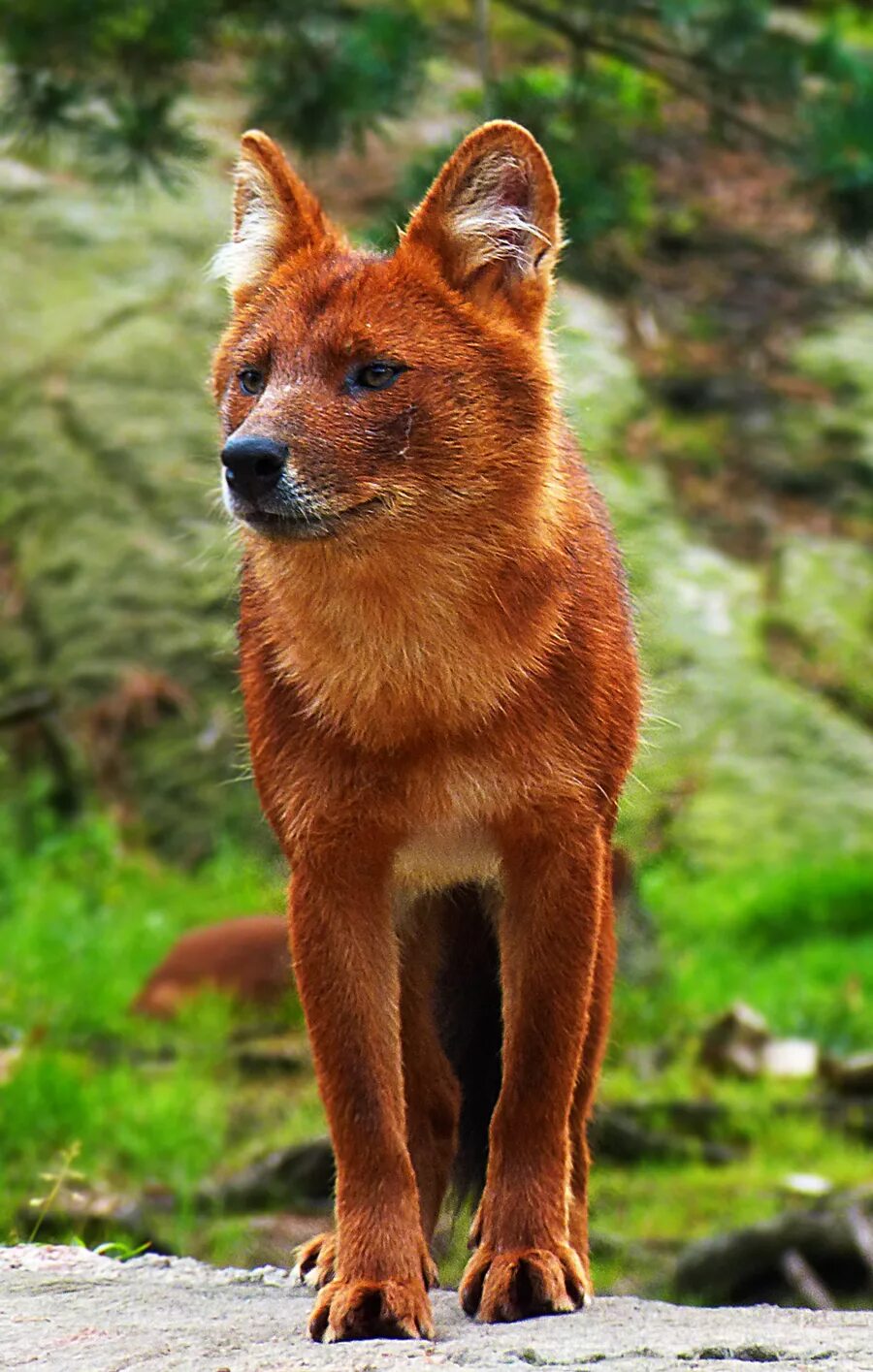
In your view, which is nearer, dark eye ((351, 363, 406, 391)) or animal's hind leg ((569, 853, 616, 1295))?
dark eye ((351, 363, 406, 391))

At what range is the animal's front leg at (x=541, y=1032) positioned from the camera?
12.7ft

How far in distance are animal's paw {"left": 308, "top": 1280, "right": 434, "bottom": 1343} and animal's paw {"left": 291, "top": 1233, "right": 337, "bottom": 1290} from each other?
38 cm

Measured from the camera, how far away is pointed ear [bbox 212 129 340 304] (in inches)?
166

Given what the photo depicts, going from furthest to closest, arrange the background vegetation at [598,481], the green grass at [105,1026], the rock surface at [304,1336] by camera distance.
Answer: the green grass at [105,1026], the background vegetation at [598,481], the rock surface at [304,1336]

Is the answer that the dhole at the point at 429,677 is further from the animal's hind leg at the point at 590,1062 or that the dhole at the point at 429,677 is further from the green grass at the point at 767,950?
the green grass at the point at 767,950

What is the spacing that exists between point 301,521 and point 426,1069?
4.45 ft

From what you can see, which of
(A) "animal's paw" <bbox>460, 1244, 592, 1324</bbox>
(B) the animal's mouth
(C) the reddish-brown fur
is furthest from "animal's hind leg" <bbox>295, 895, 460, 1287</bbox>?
(C) the reddish-brown fur

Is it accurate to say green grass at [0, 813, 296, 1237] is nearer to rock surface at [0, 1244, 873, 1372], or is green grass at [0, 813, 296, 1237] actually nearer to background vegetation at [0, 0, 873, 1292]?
background vegetation at [0, 0, 873, 1292]

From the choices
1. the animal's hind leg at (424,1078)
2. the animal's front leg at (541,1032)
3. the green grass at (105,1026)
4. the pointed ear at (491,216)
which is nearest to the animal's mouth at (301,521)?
the pointed ear at (491,216)

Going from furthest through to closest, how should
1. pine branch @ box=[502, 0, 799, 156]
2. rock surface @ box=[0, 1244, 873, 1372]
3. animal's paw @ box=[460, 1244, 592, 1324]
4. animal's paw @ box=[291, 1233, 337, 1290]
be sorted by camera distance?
pine branch @ box=[502, 0, 799, 156] < animal's paw @ box=[291, 1233, 337, 1290] < animal's paw @ box=[460, 1244, 592, 1324] < rock surface @ box=[0, 1244, 873, 1372]

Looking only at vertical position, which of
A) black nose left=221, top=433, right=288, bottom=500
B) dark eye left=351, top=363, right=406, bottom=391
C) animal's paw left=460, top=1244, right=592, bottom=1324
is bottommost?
animal's paw left=460, top=1244, right=592, bottom=1324

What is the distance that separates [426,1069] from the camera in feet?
14.3

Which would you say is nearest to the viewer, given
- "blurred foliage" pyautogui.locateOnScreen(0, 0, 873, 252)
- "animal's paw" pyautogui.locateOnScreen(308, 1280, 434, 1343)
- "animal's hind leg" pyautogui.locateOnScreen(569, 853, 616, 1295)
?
"animal's paw" pyautogui.locateOnScreen(308, 1280, 434, 1343)

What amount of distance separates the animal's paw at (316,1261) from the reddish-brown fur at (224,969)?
3613 millimetres
